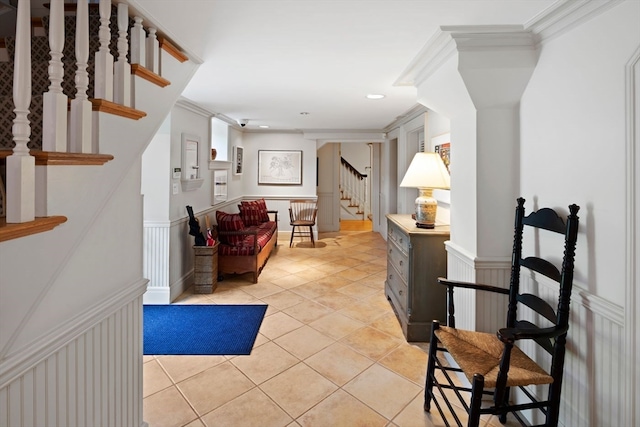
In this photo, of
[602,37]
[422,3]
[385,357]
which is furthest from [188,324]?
[602,37]

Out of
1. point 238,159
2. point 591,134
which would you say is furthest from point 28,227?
point 238,159

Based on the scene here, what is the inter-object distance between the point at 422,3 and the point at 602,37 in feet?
2.63

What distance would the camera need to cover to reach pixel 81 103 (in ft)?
3.77

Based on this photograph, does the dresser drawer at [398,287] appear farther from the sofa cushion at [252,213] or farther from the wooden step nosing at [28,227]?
the sofa cushion at [252,213]

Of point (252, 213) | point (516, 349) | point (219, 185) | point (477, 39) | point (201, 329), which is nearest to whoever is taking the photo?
point (516, 349)

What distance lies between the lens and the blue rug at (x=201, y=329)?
2723mm

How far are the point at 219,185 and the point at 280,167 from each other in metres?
2.00

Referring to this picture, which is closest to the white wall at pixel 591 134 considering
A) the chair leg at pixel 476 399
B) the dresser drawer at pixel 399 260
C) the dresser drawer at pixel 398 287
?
the chair leg at pixel 476 399

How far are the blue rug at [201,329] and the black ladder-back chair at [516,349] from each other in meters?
1.63

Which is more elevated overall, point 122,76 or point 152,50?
point 152,50

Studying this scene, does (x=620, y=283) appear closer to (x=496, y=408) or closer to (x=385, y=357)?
(x=496, y=408)

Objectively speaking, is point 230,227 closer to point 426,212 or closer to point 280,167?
point 426,212

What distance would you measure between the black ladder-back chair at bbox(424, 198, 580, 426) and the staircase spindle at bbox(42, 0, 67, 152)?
1.85 meters

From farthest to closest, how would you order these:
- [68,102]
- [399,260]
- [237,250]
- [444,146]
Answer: [237,250]
[444,146]
[399,260]
[68,102]
